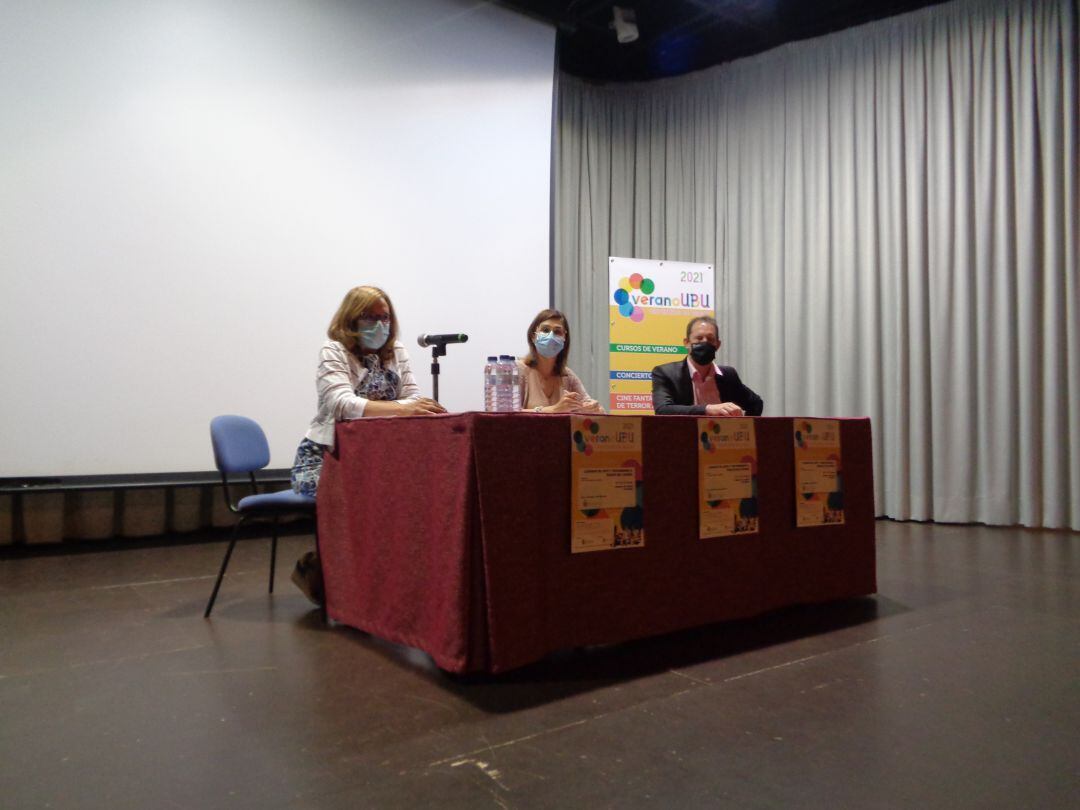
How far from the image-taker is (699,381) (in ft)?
10.1

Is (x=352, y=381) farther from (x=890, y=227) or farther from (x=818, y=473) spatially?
(x=890, y=227)

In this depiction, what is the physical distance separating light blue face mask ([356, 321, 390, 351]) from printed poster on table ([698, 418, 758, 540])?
1037 millimetres

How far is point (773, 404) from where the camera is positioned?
539cm

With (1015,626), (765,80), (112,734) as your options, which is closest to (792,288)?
(765,80)

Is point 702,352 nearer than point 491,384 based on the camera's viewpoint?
No


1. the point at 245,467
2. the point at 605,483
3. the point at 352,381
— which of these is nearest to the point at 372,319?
the point at 352,381

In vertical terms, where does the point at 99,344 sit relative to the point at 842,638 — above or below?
above

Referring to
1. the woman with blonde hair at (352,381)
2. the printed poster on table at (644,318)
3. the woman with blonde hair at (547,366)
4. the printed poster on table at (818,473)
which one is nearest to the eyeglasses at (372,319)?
the woman with blonde hair at (352,381)

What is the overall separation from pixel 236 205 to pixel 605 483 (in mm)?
2964

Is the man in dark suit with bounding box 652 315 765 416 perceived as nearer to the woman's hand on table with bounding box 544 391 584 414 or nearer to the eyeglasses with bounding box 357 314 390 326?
the woman's hand on table with bounding box 544 391 584 414

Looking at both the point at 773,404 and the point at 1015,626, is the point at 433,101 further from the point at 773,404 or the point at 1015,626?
the point at 1015,626

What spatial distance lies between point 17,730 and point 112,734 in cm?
20

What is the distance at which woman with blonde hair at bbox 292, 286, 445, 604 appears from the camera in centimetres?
218

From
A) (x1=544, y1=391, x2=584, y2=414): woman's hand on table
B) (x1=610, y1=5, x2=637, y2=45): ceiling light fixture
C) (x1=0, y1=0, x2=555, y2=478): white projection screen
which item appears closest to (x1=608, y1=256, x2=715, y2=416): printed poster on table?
(x1=0, y1=0, x2=555, y2=478): white projection screen
